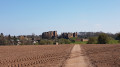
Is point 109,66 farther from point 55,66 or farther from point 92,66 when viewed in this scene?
point 55,66

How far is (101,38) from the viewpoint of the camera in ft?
300

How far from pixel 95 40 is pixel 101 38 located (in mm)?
8983

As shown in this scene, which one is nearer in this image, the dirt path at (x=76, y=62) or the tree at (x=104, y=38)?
the dirt path at (x=76, y=62)

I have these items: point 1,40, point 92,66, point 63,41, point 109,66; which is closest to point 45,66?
point 92,66

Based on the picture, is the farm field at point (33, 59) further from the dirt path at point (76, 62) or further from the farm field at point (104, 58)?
the farm field at point (104, 58)

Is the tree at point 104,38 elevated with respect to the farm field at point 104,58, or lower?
elevated

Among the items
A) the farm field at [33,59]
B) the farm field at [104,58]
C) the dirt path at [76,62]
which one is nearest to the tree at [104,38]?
the farm field at [104,58]

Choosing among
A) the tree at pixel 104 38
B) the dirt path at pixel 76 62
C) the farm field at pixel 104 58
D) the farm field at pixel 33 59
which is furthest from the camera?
the tree at pixel 104 38

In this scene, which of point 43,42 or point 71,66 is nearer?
point 71,66

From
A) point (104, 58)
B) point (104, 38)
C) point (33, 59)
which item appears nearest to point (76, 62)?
point (104, 58)

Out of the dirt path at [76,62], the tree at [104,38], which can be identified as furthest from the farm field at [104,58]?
the tree at [104,38]

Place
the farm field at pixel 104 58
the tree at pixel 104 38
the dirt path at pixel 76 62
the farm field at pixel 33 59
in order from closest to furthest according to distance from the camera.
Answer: the dirt path at pixel 76 62 < the farm field at pixel 104 58 < the farm field at pixel 33 59 < the tree at pixel 104 38

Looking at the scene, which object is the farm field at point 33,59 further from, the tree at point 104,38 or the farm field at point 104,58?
the tree at point 104,38

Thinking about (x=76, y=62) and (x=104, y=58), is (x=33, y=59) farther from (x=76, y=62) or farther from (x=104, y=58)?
(x=104, y=58)
